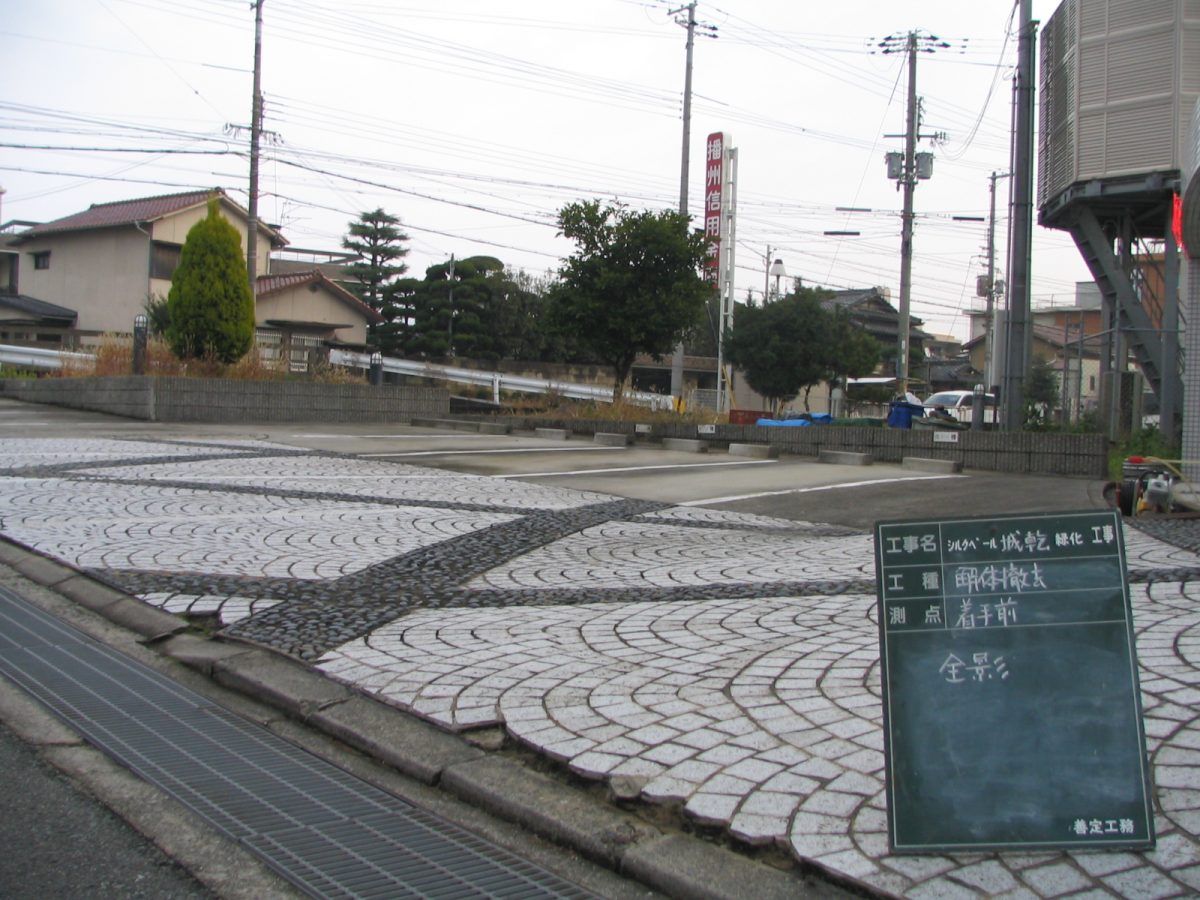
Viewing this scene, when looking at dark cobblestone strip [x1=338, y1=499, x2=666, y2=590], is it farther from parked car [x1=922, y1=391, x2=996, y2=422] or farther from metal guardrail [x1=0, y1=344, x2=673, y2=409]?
parked car [x1=922, y1=391, x2=996, y2=422]

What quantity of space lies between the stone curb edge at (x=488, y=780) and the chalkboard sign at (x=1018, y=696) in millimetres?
402

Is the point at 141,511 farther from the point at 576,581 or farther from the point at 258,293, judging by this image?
the point at 258,293

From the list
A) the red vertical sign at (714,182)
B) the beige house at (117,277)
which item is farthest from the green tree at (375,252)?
the red vertical sign at (714,182)

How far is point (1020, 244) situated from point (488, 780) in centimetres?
1488

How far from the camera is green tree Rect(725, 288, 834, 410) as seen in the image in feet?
107

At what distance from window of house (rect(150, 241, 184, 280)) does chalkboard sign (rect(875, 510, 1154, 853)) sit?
127 ft

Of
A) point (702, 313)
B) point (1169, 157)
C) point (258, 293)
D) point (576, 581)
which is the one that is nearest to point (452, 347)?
point (258, 293)

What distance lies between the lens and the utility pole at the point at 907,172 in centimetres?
2895

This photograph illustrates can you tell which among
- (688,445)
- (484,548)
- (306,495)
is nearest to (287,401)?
(688,445)

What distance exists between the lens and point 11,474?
36.4ft

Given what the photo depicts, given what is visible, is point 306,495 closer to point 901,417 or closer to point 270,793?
point 270,793

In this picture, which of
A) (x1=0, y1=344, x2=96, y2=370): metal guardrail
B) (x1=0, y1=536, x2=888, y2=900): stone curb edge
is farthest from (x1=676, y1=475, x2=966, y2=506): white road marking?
(x1=0, y1=344, x2=96, y2=370): metal guardrail

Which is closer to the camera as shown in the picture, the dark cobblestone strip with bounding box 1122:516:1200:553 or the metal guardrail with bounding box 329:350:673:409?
the dark cobblestone strip with bounding box 1122:516:1200:553

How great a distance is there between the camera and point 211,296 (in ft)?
71.7
